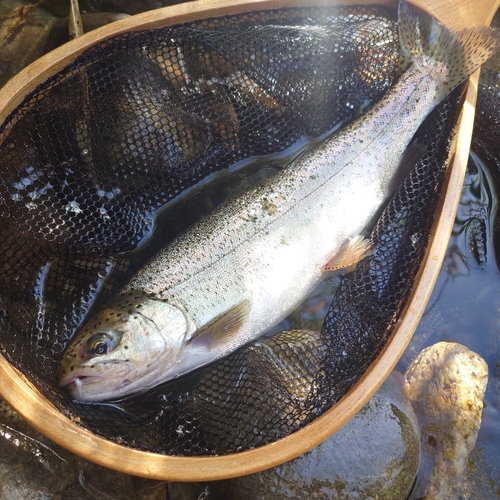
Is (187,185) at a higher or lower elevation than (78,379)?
higher

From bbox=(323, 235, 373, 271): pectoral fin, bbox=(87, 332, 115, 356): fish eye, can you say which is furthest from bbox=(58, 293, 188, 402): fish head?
bbox=(323, 235, 373, 271): pectoral fin

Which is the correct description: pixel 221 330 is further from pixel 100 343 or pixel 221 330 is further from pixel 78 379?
pixel 78 379

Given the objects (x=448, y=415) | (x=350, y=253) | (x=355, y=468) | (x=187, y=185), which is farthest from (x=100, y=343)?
(x=448, y=415)

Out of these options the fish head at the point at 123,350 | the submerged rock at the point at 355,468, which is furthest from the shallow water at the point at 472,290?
the fish head at the point at 123,350

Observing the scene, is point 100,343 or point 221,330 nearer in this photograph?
point 100,343

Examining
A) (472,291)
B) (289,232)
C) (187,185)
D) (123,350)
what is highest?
(187,185)

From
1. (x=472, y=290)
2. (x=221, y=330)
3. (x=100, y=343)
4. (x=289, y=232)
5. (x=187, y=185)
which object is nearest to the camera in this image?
(x=100, y=343)
